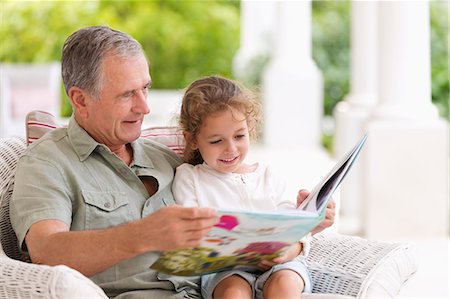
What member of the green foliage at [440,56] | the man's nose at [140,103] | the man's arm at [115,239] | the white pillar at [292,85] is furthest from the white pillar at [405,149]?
the green foliage at [440,56]

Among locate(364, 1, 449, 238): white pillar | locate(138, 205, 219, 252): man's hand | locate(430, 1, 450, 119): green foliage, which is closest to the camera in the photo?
locate(138, 205, 219, 252): man's hand

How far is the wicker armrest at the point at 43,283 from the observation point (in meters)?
2.31

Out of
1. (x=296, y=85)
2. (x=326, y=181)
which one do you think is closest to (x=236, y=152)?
(x=326, y=181)

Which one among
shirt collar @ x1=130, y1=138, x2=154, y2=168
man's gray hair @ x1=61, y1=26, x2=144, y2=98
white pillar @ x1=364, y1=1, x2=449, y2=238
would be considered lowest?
white pillar @ x1=364, y1=1, x2=449, y2=238

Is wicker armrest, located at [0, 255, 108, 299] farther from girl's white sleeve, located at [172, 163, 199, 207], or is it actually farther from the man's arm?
girl's white sleeve, located at [172, 163, 199, 207]

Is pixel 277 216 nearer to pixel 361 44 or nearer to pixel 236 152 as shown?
pixel 236 152

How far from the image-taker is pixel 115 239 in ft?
7.91

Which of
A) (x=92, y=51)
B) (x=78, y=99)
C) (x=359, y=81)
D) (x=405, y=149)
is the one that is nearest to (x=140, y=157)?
(x=78, y=99)

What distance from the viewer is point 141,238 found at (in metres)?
2.36

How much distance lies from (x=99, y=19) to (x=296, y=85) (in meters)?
7.16

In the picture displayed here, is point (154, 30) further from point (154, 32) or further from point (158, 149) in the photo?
point (158, 149)

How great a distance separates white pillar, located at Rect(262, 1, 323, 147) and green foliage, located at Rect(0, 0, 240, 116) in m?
6.16

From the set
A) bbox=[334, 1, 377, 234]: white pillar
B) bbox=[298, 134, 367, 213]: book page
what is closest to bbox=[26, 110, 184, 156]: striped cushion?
bbox=[298, 134, 367, 213]: book page

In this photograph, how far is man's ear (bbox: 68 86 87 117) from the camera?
9.07ft
